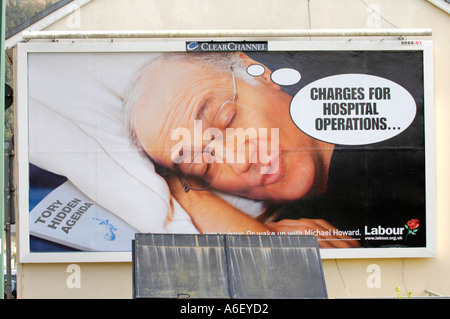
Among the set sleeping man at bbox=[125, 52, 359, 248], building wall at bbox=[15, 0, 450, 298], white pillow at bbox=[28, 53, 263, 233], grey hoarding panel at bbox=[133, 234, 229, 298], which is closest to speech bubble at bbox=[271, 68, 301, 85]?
sleeping man at bbox=[125, 52, 359, 248]

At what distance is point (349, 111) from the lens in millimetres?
10469

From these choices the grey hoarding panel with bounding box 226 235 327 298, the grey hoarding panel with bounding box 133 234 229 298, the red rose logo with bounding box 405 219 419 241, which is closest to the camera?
the grey hoarding panel with bounding box 133 234 229 298

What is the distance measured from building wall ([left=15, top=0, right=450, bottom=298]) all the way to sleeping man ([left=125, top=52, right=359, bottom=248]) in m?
0.65

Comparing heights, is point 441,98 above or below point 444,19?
below

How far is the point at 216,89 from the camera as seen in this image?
10398mm

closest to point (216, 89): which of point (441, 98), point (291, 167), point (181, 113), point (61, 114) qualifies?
point (181, 113)

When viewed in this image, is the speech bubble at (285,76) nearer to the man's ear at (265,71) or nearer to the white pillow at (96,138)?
the man's ear at (265,71)

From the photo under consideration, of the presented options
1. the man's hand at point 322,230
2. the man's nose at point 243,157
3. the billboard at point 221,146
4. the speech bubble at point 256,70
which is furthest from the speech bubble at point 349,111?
the man's hand at point 322,230

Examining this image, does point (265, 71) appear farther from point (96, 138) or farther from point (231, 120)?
point (96, 138)

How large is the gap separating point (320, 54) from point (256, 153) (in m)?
1.97

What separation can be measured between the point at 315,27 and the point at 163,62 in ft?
8.68

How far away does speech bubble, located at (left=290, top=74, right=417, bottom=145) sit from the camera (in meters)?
10.5

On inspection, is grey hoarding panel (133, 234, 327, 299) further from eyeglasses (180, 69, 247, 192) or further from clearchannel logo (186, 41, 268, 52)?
clearchannel logo (186, 41, 268, 52)

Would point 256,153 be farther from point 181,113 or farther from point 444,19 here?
point 444,19
